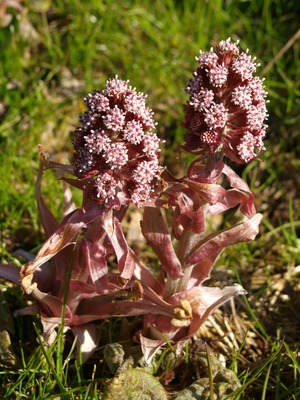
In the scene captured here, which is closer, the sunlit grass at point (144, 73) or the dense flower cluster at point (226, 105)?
the dense flower cluster at point (226, 105)

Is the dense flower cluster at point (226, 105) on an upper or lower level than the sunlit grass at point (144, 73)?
lower

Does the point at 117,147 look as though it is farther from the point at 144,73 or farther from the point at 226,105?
the point at 144,73

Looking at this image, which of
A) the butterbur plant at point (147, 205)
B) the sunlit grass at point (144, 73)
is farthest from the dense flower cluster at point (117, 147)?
the sunlit grass at point (144, 73)

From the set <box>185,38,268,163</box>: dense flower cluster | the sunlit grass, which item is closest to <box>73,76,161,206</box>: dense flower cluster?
<box>185,38,268,163</box>: dense flower cluster

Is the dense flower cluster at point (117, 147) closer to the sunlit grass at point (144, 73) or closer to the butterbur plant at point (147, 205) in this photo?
the butterbur plant at point (147, 205)

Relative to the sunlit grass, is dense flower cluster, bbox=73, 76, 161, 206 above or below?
below

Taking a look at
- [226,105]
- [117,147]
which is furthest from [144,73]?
[117,147]

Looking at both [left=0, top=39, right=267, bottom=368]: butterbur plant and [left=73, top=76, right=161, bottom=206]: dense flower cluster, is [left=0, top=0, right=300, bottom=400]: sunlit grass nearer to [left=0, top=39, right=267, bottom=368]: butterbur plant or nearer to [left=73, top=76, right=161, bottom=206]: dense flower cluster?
[left=0, top=39, right=267, bottom=368]: butterbur plant

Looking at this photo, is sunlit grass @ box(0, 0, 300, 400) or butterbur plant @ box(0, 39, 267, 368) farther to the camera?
sunlit grass @ box(0, 0, 300, 400)

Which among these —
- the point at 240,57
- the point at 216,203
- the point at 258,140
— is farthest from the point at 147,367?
the point at 240,57
